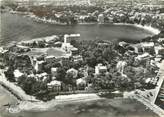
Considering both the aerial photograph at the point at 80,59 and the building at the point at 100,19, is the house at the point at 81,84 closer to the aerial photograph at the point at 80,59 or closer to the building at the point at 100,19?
the aerial photograph at the point at 80,59

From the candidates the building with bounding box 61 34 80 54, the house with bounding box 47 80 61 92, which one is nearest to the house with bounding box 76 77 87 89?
the house with bounding box 47 80 61 92

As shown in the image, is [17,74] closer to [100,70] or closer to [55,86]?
[55,86]

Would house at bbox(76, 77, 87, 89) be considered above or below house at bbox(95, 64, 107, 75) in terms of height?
below

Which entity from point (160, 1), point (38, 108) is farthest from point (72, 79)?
Result: point (160, 1)

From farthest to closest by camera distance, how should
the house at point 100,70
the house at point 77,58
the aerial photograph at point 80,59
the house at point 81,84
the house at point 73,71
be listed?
the house at point 77,58 < the house at point 100,70 < the house at point 73,71 < the house at point 81,84 < the aerial photograph at point 80,59

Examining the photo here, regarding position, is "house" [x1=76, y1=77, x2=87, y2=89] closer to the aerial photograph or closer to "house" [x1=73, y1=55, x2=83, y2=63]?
the aerial photograph

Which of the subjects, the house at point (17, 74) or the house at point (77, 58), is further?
the house at point (77, 58)

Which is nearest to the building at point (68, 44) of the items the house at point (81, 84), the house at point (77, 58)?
the house at point (77, 58)

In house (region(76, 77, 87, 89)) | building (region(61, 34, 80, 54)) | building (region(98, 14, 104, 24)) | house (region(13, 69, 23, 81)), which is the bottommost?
house (region(76, 77, 87, 89))

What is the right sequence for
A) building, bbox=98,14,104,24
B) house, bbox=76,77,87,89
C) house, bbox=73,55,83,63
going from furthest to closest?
building, bbox=98,14,104,24 → house, bbox=73,55,83,63 → house, bbox=76,77,87,89
